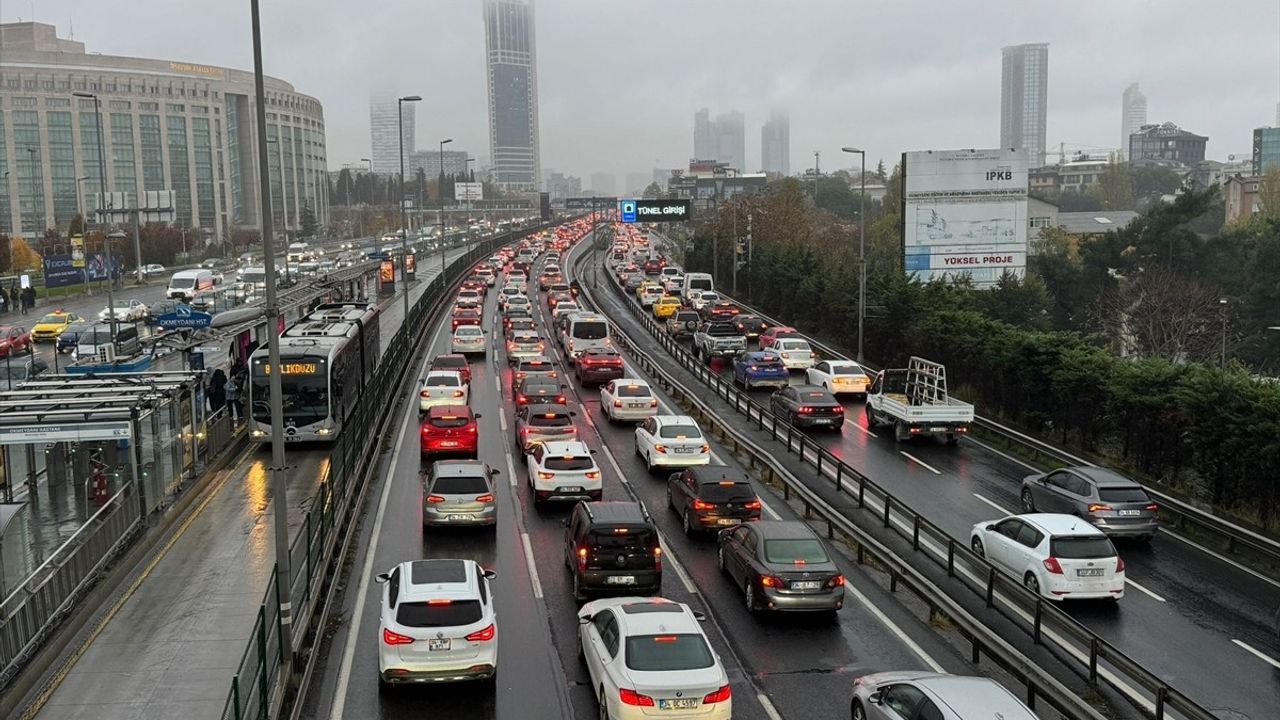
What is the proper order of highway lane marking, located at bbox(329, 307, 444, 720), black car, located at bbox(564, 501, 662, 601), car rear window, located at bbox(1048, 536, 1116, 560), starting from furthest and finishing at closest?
car rear window, located at bbox(1048, 536, 1116, 560) → black car, located at bbox(564, 501, 662, 601) → highway lane marking, located at bbox(329, 307, 444, 720)

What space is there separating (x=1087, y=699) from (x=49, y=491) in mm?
20533

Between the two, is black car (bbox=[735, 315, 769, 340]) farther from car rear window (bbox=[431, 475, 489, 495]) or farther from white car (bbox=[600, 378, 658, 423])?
car rear window (bbox=[431, 475, 489, 495])

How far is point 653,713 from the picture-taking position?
12.8 m

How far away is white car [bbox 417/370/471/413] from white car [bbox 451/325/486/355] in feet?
48.9

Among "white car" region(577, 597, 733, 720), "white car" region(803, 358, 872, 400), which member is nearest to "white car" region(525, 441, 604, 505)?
"white car" region(577, 597, 733, 720)

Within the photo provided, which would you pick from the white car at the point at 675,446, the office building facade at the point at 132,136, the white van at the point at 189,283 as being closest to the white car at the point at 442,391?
the white car at the point at 675,446

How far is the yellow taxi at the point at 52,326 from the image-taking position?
6109 cm

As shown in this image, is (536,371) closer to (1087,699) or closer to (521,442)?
(521,442)

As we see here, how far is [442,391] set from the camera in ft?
122

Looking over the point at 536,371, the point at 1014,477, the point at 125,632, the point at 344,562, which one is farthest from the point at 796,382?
the point at 125,632

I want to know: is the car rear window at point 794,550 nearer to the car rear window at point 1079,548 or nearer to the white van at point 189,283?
the car rear window at point 1079,548

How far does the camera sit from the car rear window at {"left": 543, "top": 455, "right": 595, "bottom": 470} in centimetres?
2509

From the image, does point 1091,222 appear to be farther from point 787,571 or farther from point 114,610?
point 114,610

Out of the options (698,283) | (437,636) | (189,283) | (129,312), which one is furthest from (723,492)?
(189,283)
